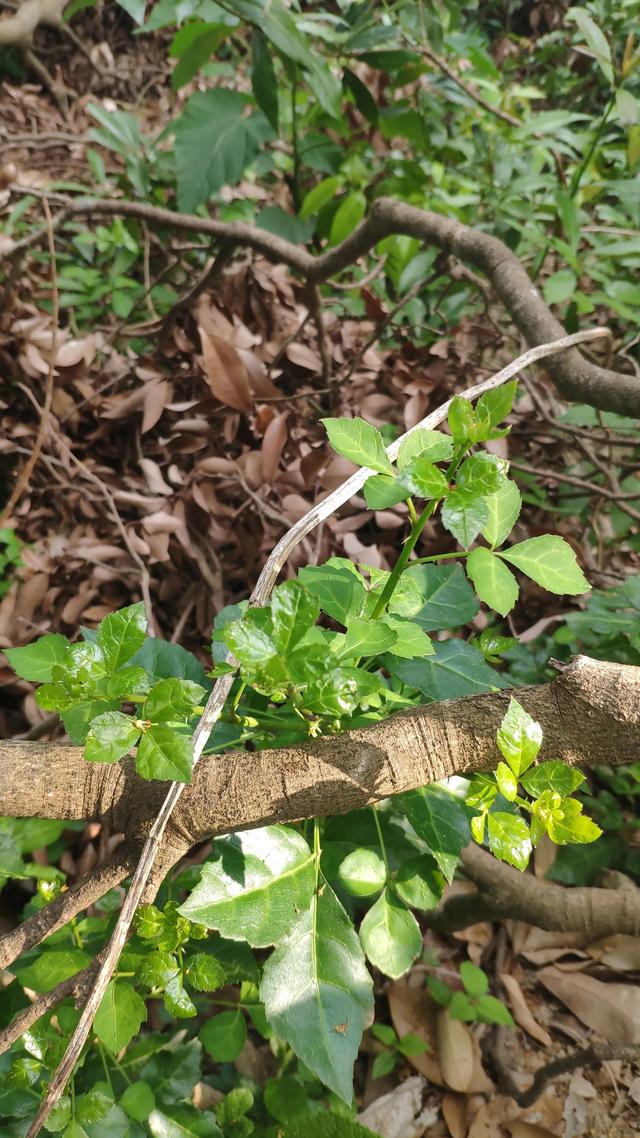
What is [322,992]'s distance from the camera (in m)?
0.59

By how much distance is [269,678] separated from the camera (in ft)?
1.67

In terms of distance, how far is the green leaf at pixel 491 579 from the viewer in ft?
1.89

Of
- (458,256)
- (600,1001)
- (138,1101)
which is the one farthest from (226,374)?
(600,1001)

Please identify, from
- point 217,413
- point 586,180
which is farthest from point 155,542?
point 586,180

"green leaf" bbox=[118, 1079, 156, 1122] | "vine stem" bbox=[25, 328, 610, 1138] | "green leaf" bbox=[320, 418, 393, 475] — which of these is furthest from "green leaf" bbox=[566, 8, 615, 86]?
"green leaf" bbox=[118, 1079, 156, 1122]

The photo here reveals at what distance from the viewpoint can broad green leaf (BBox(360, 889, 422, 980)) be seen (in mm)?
642

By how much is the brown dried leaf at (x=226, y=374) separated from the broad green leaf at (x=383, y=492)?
1190 millimetres

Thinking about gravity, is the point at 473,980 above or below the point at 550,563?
below

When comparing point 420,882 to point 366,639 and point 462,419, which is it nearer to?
point 366,639

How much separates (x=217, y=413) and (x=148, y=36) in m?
3.46

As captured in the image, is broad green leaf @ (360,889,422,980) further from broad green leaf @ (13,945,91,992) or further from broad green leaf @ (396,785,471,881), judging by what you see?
broad green leaf @ (13,945,91,992)

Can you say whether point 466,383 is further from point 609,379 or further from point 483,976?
point 483,976

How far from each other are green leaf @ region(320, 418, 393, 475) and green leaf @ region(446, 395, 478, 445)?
2.8 inches

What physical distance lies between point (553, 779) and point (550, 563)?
0.18 metres
